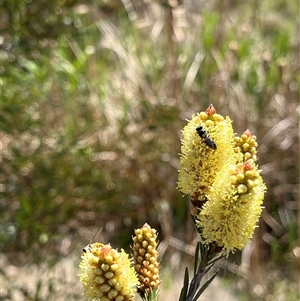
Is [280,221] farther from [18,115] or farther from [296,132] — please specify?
[18,115]

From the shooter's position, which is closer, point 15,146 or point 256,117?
point 15,146

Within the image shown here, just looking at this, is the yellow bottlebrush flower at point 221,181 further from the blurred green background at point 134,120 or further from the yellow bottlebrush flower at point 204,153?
the blurred green background at point 134,120

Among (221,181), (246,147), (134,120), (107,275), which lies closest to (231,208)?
(221,181)

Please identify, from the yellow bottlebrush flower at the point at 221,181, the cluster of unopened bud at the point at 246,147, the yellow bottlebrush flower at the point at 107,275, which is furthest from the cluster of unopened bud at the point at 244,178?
the yellow bottlebrush flower at the point at 107,275

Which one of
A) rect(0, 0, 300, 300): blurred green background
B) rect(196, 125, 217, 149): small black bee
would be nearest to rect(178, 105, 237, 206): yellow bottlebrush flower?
rect(196, 125, 217, 149): small black bee

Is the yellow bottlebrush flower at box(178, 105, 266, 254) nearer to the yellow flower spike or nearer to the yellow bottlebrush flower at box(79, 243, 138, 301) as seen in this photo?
the yellow flower spike

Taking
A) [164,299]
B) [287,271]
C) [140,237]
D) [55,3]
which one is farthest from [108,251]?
[287,271]

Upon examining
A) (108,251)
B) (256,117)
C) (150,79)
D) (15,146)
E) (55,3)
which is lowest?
(256,117)
